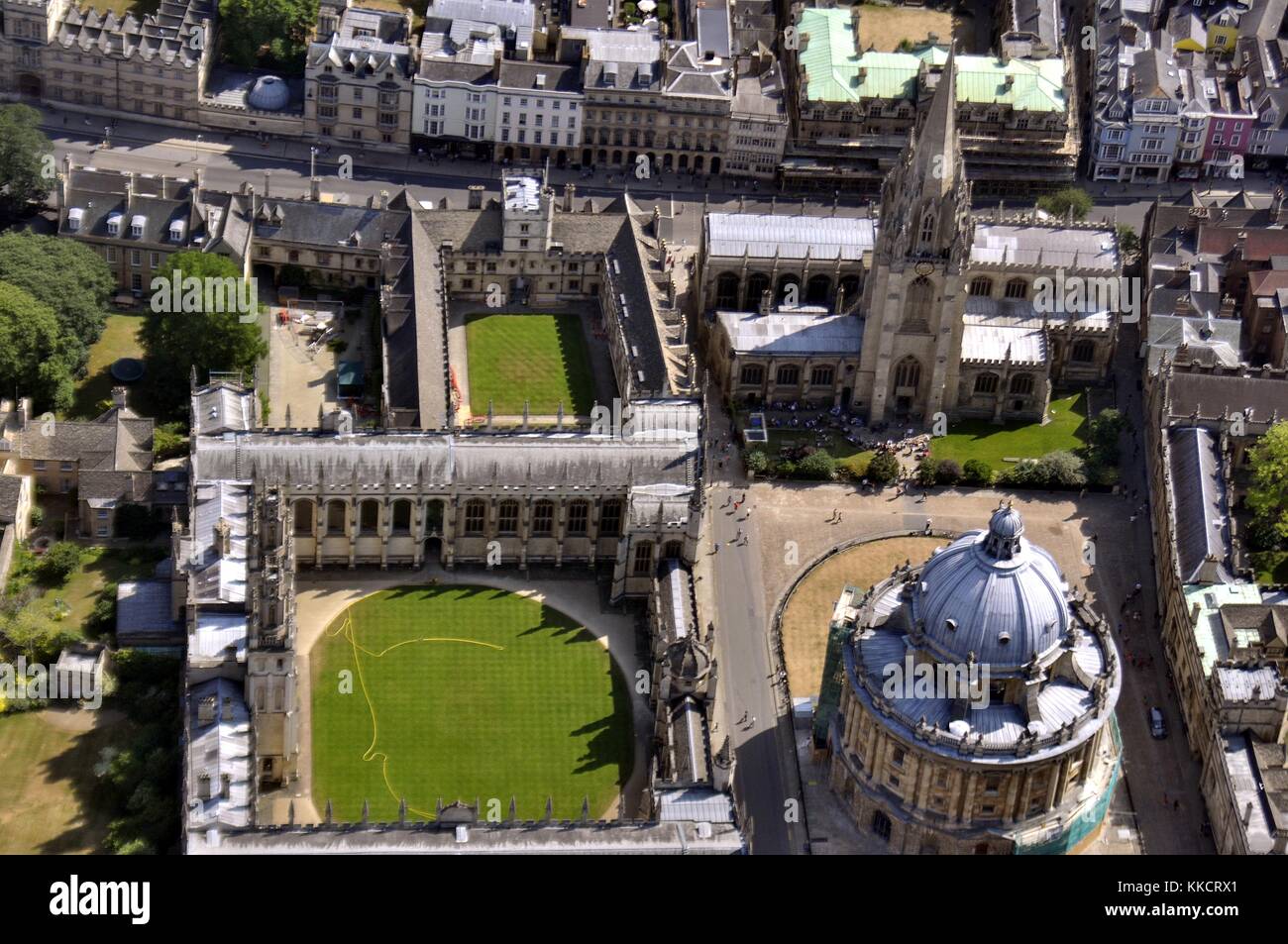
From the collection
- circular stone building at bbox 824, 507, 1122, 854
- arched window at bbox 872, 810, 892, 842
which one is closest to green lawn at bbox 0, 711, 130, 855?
circular stone building at bbox 824, 507, 1122, 854

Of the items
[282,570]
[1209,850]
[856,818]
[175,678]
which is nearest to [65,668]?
[175,678]

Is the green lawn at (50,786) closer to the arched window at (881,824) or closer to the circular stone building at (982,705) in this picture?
the circular stone building at (982,705)

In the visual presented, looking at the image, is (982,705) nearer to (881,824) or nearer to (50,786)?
(881,824)

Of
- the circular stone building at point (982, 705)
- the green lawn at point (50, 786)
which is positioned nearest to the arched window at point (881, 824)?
the circular stone building at point (982, 705)

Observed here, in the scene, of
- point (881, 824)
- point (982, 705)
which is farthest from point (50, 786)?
point (982, 705)

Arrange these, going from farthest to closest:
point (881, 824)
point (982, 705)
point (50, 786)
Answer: point (881, 824)
point (50, 786)
point (982, 705)
